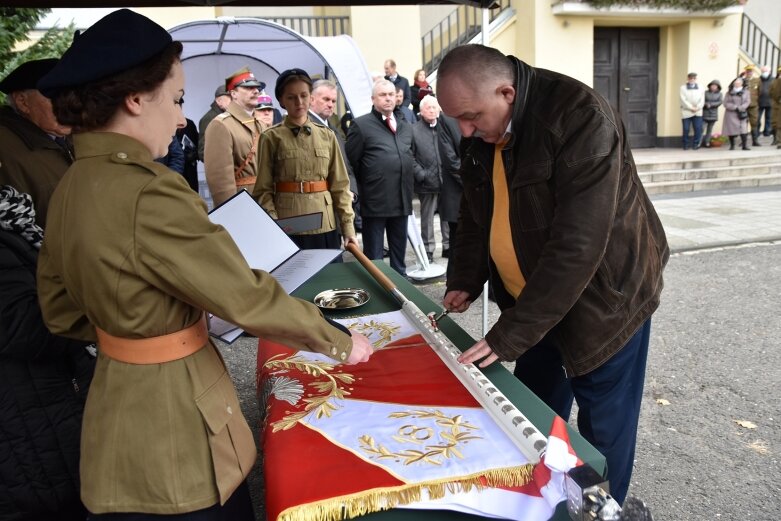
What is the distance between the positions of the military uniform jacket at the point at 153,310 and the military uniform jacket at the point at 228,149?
3058 mm

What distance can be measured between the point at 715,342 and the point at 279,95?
11.1 ft

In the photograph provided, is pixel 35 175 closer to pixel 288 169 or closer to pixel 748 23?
pixel 288 169

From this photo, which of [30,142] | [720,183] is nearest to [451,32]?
[720,183]

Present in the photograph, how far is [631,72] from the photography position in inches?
575

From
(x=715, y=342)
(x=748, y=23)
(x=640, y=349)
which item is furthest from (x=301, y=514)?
(x=748, y=23)

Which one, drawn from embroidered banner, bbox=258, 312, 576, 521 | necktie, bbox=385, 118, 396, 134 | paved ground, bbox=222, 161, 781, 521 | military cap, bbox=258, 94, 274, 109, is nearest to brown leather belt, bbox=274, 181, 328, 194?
military cap, bbox=258, 94, 274, 109

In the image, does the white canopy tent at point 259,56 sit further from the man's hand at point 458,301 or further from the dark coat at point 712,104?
the dark coat at point 712,104

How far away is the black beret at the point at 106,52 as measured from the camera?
1109mm

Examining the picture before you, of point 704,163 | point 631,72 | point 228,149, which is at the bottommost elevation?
point 704,163

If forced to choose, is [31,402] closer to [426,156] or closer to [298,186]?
[298,186]

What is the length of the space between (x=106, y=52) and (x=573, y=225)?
1171 millimetres

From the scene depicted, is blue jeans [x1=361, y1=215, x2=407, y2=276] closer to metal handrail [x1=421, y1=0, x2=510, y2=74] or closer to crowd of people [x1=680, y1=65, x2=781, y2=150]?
metal handrail [x1=421, y1=0, x2=510, y2=74]

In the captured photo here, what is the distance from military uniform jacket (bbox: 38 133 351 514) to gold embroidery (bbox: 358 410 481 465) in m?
0.24

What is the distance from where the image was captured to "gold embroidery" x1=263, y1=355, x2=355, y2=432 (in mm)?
1507
